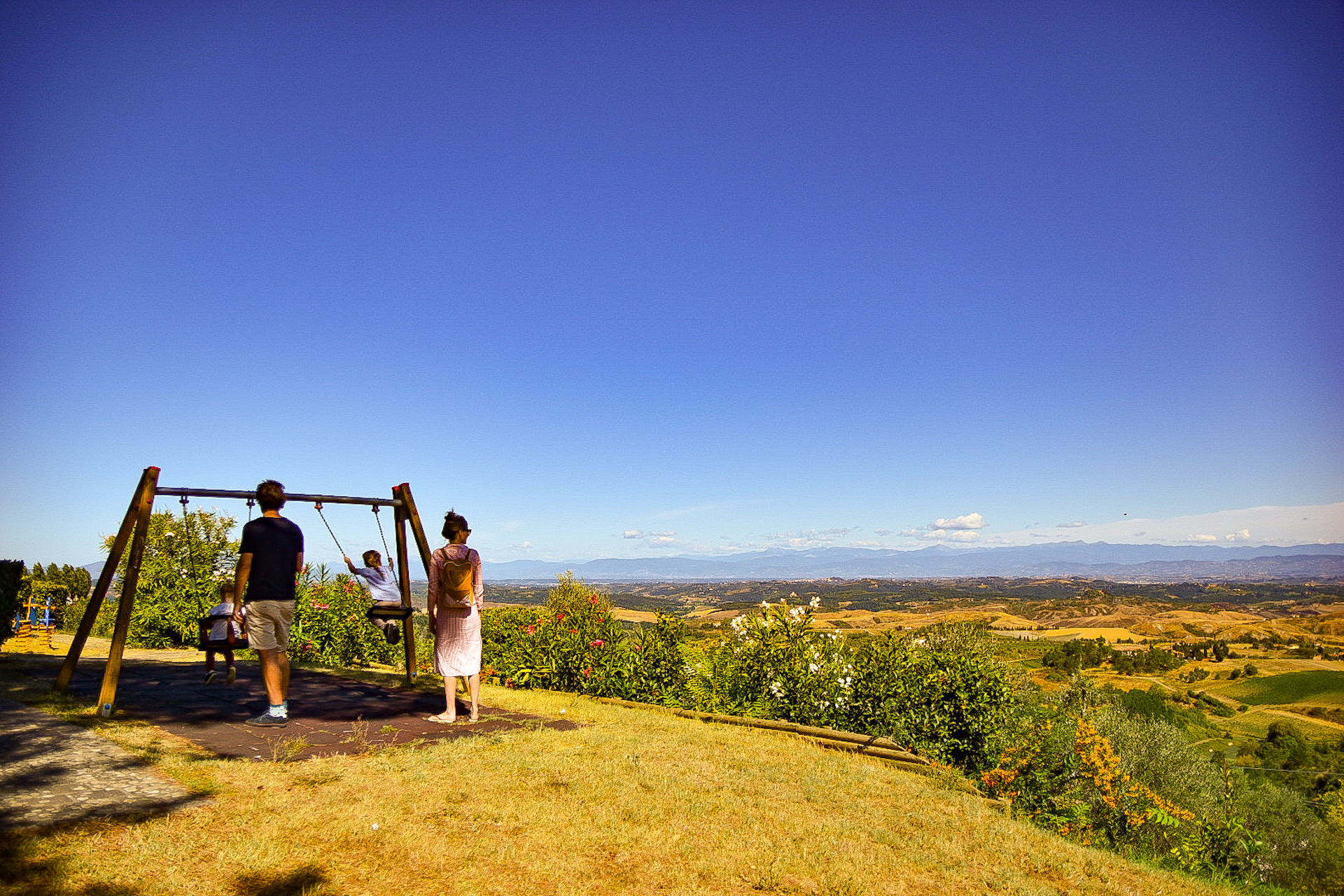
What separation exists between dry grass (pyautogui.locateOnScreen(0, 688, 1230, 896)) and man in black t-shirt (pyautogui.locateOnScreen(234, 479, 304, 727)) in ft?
3.26

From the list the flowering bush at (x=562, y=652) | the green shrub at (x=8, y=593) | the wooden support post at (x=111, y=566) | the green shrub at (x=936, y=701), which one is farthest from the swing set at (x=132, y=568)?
the green shrub at (x=936, y=701)

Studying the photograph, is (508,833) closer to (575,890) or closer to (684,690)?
(575,890)

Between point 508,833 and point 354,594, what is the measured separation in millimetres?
9975

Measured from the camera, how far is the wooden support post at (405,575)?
9.36 metres

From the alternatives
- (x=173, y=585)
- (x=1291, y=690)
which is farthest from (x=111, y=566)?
(x=1291, y=690)

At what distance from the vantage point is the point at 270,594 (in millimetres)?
6973

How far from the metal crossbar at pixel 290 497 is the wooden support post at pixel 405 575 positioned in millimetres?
161

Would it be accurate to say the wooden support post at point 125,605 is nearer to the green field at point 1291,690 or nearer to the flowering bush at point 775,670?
the flowering bush at point 775,670

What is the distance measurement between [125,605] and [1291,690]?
13058cm

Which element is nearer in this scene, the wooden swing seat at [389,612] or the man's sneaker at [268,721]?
the man's sneaker at [268,721]

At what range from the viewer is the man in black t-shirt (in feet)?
22.7

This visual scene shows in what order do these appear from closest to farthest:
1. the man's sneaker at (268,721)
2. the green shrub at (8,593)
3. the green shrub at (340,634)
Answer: the man's sneaker at (268,721), the green shrub at (8,593), the green shrub at (340,634)

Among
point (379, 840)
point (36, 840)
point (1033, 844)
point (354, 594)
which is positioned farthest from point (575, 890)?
point (354, 594)

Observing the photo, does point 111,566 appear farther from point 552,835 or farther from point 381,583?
point 552,835
